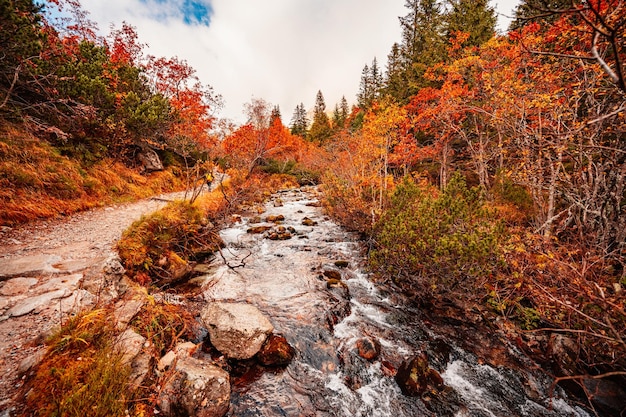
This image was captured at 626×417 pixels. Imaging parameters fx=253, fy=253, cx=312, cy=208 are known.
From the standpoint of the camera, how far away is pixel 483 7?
17.2 metres

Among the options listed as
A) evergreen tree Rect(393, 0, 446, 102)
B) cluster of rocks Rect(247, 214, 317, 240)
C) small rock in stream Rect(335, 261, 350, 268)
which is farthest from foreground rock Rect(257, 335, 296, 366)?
evergreen tree Rect(393, 0, 446, 102)

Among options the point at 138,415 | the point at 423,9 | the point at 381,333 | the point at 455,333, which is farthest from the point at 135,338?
the point at 423,9

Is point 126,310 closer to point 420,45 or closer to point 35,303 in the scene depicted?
point 35,303

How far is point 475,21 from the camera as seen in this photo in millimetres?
Answer: 17469

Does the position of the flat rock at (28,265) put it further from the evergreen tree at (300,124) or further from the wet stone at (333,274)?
the evergreen tree at (300,124)

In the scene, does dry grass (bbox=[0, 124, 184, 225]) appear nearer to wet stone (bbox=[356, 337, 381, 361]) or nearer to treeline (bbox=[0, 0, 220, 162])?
treeline (bbox=[0, 0, 220, 162])

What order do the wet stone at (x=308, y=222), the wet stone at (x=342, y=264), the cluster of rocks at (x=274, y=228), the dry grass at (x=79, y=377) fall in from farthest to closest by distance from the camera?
the wet stone at (x=308, y=222) → the cluster of rocks at (x=274, y=228) → the wet stone at (x=342, y=264) → the dry grass at (x=79, y=377)

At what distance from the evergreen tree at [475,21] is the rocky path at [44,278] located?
72.2 feet

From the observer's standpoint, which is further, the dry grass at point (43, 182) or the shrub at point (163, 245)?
the dry grass at point (43, 182)

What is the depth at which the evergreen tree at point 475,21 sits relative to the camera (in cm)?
1714

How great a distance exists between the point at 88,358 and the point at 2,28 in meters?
8.34

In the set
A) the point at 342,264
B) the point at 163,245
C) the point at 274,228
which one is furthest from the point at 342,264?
the point at 163,245

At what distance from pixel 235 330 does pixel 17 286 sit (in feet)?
12.4

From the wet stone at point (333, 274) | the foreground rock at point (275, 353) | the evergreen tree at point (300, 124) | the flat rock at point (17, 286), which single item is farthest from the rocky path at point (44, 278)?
the evergreen tree at point (300, 124)
